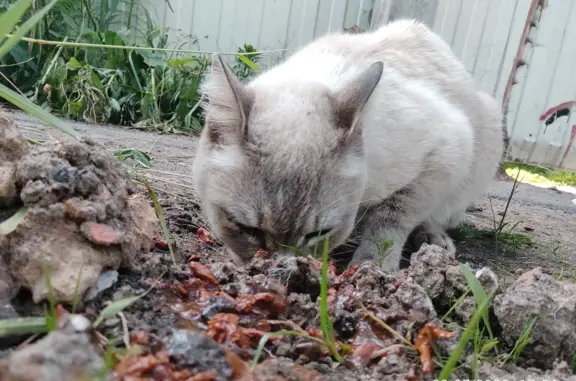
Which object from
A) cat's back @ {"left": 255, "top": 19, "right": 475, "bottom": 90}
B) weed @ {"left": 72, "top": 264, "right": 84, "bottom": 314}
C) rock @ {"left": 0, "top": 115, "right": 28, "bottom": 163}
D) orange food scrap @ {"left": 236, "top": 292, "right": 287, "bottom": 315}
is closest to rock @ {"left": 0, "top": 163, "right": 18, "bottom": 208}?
rock @ {"left": 0, "top": 115, "right": 28, "bottom": 163}

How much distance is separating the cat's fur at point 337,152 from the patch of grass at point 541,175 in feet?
11.9

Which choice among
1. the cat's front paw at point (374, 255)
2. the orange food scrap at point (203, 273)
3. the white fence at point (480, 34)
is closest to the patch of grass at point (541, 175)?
the white fence at point (480, 34)

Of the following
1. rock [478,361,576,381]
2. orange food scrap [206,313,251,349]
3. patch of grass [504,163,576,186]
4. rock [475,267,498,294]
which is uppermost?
rock [475,267,498,294]

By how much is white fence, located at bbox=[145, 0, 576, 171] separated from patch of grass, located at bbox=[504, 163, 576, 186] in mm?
298

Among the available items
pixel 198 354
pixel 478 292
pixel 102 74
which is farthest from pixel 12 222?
pixel 102 74

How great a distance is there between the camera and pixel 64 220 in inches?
49.1

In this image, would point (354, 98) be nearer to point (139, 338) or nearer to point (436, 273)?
point (436, 273)

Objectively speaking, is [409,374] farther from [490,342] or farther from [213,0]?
[213,0]

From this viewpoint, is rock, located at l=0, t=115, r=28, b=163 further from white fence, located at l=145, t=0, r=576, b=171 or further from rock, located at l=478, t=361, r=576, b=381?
white fence, located at l=145, t=0, r=576, b=171

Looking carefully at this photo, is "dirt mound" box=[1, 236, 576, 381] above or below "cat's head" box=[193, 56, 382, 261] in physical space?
below

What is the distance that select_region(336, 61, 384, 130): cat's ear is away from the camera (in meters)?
2.02

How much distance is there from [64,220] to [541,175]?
6.37 metres

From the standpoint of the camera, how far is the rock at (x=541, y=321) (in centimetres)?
132

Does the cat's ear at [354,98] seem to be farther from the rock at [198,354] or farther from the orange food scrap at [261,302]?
the rock at [198,354]
